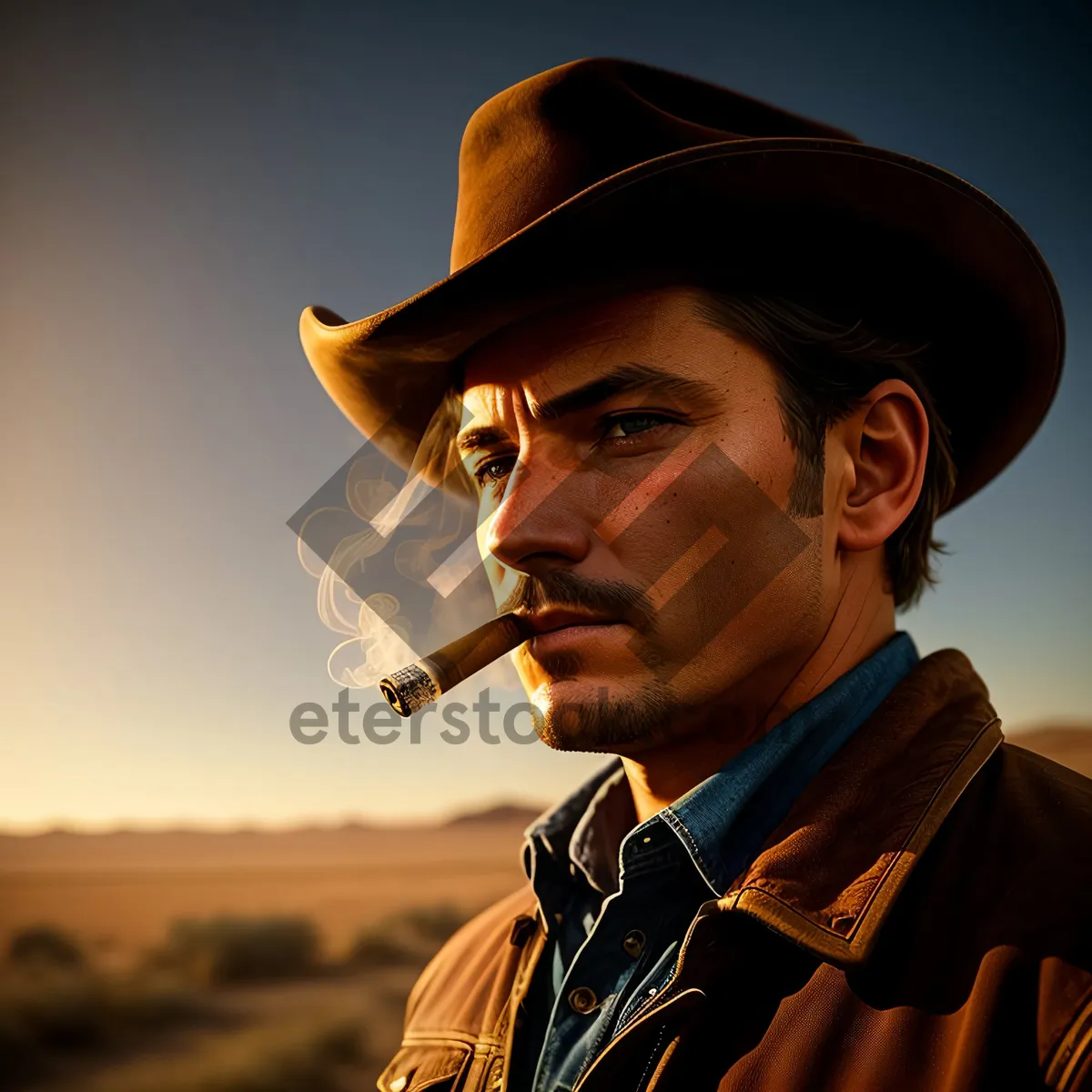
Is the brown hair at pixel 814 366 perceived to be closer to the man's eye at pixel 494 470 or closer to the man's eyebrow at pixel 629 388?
the man's eyebrow at pixel 629 388

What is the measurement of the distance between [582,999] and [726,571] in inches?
37.6

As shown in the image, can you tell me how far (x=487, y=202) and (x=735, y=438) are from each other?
0.86 meters

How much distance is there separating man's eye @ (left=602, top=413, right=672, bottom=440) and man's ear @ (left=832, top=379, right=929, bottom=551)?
0.46m

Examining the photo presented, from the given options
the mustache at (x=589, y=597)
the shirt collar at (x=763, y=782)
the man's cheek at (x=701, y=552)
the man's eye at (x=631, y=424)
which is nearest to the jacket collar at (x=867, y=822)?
the shirt collar at (x=763, y=782)

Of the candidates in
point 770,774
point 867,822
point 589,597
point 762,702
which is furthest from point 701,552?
point 867,822

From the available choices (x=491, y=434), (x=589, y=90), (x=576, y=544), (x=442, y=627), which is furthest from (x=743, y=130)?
(x=442, y=627)

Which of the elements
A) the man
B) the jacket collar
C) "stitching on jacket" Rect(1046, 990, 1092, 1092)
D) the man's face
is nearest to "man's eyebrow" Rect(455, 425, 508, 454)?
the man

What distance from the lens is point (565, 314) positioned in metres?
1.93

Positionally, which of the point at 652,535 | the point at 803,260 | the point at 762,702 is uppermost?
the point at 803,260

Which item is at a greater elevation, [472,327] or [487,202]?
[487,202]

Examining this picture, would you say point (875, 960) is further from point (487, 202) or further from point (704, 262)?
point (487, 202)

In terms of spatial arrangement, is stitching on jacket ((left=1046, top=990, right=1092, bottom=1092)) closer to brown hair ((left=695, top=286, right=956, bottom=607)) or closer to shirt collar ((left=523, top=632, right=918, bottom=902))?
shirt collar ((left=523, top=632, right=918, bottom=902))

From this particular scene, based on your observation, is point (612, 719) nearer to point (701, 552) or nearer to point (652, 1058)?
point (701, 552)

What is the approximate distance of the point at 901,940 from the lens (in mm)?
1387
